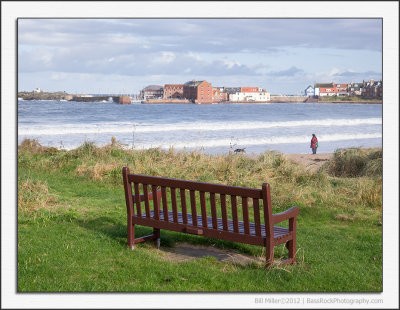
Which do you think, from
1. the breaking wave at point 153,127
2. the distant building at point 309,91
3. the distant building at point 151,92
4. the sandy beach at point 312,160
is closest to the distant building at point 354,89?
the breaking wave at point 153,127

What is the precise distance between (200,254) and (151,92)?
53343mm

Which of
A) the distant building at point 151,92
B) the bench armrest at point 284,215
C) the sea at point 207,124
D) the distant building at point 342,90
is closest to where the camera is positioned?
the bench armrest at point 284,215

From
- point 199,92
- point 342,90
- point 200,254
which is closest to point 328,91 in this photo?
point 342,90

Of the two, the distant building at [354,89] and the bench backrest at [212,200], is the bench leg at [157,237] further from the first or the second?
the distant building at [354,89]

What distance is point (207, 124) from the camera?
151 feet

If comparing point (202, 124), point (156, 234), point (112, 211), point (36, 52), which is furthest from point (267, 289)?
point (36, 52)

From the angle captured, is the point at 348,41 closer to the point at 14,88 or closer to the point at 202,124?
the point at 202,124

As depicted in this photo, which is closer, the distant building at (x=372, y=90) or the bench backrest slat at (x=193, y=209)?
the bench backrest slat at (x=193, y=209)

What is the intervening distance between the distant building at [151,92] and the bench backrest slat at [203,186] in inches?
1999

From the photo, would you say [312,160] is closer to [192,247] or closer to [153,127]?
[192,247]

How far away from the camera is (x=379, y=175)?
10.2m

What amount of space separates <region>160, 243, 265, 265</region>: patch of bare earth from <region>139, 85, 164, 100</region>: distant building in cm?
5057

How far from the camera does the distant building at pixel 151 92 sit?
56.7 m

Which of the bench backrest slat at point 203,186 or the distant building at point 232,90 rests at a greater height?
the distant building at point 232,90
